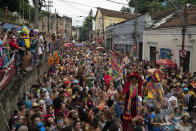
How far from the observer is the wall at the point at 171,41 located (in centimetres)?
1503

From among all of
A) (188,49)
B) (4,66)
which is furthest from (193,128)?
(188,49)

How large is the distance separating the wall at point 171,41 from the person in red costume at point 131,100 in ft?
33.7

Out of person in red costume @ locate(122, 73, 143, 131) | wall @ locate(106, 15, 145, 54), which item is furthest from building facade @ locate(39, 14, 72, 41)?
person in red costume @ locate(122, 73, 143, 131)

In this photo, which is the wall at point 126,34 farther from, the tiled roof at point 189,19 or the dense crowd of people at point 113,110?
the dense crowd of people at point 113,110

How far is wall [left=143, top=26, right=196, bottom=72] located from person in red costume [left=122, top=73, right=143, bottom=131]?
10.3 m

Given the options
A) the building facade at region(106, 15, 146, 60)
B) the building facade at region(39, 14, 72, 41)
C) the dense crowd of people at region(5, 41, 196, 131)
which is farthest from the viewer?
the building facade at region(39, 14, 72, 41)

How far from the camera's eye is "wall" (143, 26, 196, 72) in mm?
15027

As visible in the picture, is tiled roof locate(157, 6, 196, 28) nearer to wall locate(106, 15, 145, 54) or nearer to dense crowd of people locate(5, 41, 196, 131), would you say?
wall locate(106, 15, 145, 54)

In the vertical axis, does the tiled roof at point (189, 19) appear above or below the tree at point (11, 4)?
below

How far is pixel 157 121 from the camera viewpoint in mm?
5625

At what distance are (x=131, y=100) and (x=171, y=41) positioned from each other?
12.9m

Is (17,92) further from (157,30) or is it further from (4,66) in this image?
(157,30)

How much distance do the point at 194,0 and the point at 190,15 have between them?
498 inches

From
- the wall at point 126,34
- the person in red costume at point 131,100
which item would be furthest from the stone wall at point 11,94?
the wall at point 126,34
